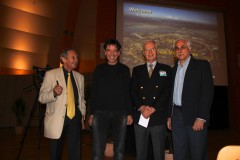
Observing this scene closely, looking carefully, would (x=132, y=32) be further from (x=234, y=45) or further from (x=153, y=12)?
(x=234, y=45)

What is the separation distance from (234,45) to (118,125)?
6.67 m

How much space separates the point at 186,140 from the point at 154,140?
368 millimetres

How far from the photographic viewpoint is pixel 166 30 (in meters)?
6.91

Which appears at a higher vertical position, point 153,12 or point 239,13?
point 239,13

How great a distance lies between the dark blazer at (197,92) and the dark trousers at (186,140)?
10 cm

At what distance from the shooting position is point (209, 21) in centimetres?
752

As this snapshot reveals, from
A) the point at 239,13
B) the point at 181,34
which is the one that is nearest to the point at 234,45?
the point at 239,13

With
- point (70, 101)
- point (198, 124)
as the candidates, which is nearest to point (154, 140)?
point (198, 124)

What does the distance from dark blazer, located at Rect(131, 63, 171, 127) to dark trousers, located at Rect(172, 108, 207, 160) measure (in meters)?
0.15

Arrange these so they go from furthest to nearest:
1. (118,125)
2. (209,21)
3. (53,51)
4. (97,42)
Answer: (53,51) < (209,21) < (97,42) < (118,125)

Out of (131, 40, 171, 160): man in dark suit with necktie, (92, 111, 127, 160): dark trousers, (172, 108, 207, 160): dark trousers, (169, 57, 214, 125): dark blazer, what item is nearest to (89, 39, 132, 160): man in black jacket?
(92, 111, 127, 160): dark trousers

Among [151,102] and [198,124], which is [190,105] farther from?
[151,102]

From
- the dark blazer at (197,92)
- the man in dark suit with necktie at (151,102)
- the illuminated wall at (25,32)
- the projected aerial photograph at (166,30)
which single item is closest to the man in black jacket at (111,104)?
the man in dark suit with necktie at (151,102)

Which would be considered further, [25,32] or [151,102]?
[25,32]
